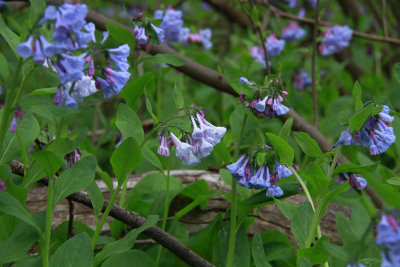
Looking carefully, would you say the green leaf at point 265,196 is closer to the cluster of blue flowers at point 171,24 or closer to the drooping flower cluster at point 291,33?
the cluster of blue flowers at point 171,24

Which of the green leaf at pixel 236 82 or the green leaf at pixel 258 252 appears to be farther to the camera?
the green leaf at pixel 236 82

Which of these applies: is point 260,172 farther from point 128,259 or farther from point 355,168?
point 128,259

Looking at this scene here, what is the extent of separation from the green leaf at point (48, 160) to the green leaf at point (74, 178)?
0.23ft

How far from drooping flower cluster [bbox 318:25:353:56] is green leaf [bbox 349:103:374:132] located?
2.37 meters

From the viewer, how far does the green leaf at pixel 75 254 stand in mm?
1210

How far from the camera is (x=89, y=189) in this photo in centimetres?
140

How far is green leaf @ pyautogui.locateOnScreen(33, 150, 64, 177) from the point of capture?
1136 millimetres

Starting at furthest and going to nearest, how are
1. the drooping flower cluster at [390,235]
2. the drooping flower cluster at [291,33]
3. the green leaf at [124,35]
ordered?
the drooping flower cluster at [291,33] → the green leaf at [124,35] → the drooping flower cluster at [390,235]

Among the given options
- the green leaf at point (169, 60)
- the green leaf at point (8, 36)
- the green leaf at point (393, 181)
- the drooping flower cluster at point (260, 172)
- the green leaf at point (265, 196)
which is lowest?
the green leaf at point (265, 196)

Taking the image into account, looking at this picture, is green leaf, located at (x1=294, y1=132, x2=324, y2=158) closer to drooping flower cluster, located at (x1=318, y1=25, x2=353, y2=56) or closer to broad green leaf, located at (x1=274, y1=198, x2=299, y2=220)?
broad green leaf, located at (x1=274, y1=198, x2=299, y2=220)

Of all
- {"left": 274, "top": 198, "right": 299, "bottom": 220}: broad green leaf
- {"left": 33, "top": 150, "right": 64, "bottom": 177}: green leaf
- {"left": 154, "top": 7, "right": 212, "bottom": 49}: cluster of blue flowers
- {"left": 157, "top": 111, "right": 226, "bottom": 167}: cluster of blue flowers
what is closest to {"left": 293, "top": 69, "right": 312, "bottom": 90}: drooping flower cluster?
{"left": 154, "top": 7, "right": 212, "bottom": 49}: cluster of blue flowers

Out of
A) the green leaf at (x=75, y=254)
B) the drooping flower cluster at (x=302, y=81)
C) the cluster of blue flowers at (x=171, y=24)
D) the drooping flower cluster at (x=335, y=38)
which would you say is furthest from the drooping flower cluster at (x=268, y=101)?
the drooping flower cluster at (x=302, y=81)

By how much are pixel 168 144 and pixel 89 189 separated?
0.25 meters

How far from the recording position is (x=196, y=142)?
1.38 meters
